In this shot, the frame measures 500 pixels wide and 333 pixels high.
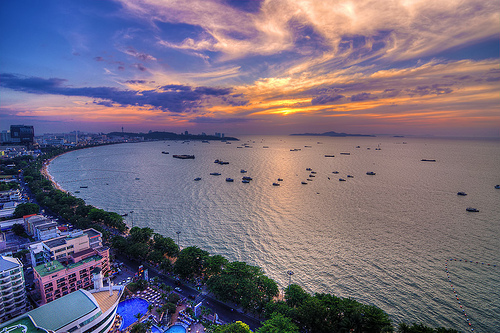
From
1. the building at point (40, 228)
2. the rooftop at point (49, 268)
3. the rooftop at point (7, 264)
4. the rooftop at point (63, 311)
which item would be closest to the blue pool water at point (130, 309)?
the rooftop at point (63, 311)

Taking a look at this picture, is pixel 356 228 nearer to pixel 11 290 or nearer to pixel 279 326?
pixel 279 326

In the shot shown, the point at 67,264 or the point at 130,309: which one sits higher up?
the point at 67,264

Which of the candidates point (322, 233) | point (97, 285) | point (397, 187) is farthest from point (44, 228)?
point (397, 187)

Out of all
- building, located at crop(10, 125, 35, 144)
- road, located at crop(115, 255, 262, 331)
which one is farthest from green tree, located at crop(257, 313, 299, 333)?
building, located at crop(10, 125, 35, 144)

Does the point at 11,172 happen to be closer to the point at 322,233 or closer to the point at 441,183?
the point at 322,233

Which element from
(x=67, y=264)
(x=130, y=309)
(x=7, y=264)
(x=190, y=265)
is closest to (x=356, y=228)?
(x=190, y=265)

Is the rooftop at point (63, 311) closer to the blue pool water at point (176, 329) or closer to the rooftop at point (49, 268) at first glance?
the rooftop at point (49, 268)

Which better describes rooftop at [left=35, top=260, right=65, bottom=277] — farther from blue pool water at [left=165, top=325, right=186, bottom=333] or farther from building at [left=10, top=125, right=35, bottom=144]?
building at [left=10, top=125, right=35, bottom=144]
